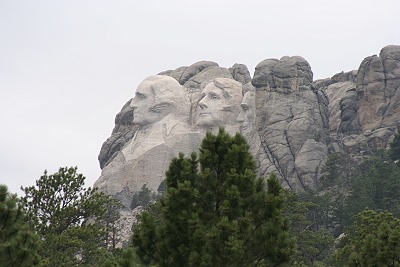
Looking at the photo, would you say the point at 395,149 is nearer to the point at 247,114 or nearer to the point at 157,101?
the point at 247,114

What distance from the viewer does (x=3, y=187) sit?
15.5m

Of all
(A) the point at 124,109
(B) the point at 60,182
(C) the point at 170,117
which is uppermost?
(A) the point at 124,109

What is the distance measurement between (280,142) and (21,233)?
167 ft

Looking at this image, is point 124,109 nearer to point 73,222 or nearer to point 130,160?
point 130,160

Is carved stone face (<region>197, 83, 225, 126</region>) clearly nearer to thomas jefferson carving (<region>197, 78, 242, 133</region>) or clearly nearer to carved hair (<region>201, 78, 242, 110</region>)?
thomas jefferson carving (<region>197, 78, 242, 133</region>)

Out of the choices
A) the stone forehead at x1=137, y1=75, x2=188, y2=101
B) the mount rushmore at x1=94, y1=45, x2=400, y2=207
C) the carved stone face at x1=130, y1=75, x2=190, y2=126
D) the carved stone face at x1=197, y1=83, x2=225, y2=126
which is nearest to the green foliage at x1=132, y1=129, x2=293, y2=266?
the mount rushmore at x1=94, y1=45, x2=400, y2=207

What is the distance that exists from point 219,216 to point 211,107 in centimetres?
5443

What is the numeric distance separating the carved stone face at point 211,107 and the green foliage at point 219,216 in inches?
2095

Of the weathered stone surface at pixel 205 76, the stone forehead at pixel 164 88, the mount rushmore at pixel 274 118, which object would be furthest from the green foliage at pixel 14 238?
the weathered stone surface at pixel 205 76

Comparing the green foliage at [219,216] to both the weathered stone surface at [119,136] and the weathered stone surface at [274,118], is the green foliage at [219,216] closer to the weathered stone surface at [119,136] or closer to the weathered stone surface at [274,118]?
the weathered stone surface at [274,118]

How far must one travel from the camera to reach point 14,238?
15234mm

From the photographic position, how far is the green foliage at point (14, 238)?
15.1m

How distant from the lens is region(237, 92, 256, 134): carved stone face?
67.4 m

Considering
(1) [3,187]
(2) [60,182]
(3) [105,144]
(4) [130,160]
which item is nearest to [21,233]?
(1) [3,187]
